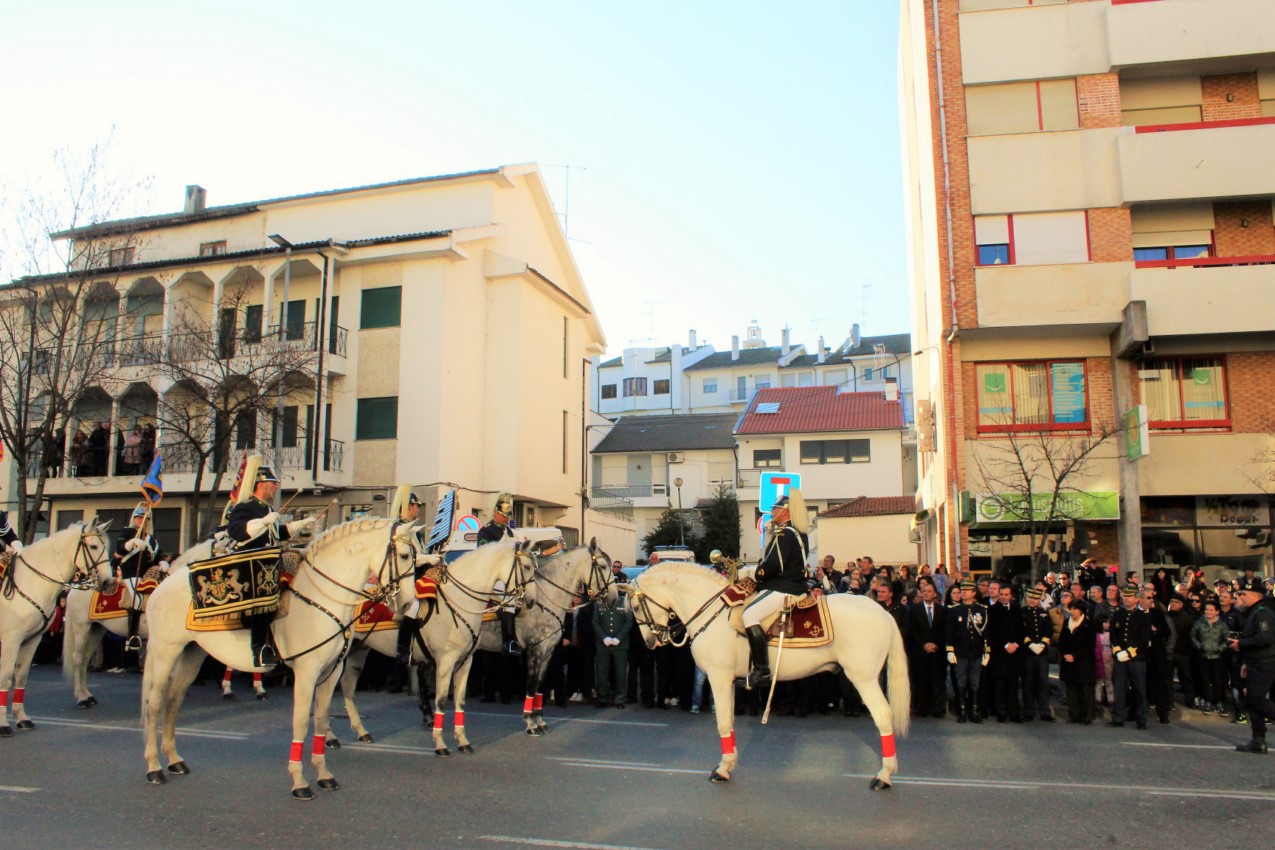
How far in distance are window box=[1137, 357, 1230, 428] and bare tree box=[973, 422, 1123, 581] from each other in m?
1.42

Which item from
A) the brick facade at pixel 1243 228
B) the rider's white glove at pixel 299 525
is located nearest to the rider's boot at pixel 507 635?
the rider's white glove at pixel 299 525

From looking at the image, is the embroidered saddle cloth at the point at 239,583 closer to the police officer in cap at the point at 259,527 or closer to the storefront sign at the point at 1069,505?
the police officer in cap at the point at 259,527

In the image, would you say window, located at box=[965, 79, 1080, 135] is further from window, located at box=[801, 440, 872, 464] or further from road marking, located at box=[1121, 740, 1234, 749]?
window, located at box=[801, 440, 872, 464]

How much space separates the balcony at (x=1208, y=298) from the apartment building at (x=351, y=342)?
1869 centimetres

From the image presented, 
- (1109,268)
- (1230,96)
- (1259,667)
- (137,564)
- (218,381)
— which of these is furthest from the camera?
(218,381)

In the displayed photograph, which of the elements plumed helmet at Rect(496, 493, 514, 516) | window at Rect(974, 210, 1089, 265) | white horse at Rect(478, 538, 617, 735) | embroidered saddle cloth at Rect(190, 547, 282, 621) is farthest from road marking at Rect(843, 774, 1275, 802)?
window at Rect(974, 210, 1089, 265)

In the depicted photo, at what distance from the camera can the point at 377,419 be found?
101 ft

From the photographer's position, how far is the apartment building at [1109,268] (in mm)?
23703

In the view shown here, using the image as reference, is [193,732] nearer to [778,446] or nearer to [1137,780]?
[1137,780]

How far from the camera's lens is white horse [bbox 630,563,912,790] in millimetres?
9773

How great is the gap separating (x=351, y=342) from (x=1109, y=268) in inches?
863

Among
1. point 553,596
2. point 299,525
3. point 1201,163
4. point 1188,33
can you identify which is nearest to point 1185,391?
point 1201,163

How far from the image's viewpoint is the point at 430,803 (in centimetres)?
871

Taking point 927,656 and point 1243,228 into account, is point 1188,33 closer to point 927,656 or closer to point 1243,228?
point 1243,228
